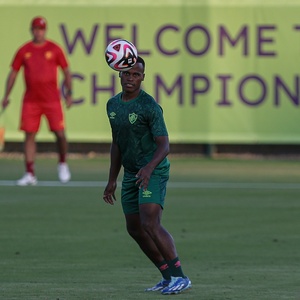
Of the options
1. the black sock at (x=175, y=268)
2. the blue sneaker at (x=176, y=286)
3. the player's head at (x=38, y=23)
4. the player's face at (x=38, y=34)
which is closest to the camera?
the blue sneaker at (x=176, y=286)

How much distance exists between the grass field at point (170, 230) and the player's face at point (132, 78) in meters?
1.51

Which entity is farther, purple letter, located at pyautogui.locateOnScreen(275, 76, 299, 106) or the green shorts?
purple letter, located at pyautogui.locateOnScreen(275, 76, 299, 106)

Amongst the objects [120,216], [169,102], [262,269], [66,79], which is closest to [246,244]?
[262,269]

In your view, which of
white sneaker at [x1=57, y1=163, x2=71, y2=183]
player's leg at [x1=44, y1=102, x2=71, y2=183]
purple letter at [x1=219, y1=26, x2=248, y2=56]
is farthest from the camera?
purple letter at [x1=219, y1=26, x2=248, y2=56]

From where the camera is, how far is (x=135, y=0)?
2320cm

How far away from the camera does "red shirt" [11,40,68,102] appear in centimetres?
1859

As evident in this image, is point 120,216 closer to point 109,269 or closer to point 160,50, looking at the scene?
point 109,269

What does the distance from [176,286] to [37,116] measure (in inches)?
387

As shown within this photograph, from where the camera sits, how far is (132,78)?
29.9 feet

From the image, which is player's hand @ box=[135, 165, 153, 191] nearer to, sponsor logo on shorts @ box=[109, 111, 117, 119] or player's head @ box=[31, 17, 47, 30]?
sponsor logo on shorts @ box=[109, 111, 117, 119]

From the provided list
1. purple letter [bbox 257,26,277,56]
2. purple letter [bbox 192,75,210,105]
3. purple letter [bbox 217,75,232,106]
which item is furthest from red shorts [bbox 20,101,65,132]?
purple letter [bbox 257,26,277,56]

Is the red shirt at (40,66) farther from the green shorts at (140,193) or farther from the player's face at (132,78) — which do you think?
the player's face at (132,78)

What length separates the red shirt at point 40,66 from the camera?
18.6 meters

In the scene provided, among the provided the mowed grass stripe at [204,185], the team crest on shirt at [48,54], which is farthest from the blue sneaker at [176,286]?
the team crest on shirt at [48,54]
